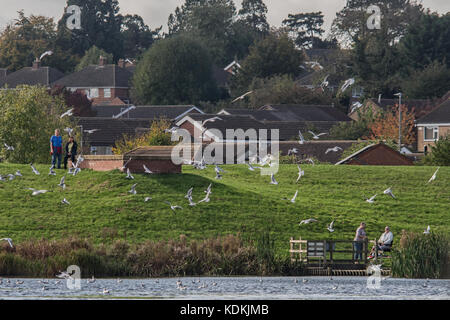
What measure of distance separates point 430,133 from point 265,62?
4041cm

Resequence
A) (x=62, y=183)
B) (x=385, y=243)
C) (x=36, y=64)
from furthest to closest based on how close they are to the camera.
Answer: (x=36, y=64) → (x=62, y=183) → (x=385, y=243)

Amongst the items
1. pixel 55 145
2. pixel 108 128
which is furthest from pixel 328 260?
pixel 108 128

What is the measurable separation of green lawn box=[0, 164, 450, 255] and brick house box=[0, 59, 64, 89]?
105849mm

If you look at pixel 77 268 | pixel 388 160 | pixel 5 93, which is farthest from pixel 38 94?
pixel 77 268

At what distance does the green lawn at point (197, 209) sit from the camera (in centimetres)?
4391

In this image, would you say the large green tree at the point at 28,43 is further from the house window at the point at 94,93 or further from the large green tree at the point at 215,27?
the large green tree at the point at 215,27

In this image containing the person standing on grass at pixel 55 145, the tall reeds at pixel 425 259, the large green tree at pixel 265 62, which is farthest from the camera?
the large green tree at pixel 265 62

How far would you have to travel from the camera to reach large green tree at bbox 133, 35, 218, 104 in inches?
5561

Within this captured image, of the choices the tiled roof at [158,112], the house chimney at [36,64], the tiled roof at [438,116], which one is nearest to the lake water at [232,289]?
the tiled roof at [438,116]

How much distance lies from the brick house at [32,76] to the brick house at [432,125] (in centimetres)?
6301

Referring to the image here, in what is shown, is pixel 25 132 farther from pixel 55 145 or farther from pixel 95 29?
pixel 95 29

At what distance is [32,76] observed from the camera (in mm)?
159875

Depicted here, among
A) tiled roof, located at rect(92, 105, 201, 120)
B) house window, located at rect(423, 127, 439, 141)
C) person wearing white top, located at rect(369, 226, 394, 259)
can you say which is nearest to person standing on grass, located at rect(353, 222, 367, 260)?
person wearing white top, located at rect(369, 226, 394, 259)

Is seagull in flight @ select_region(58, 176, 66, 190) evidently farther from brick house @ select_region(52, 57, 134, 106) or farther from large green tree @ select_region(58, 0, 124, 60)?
large green tree @ select_region(58, 0, 124, 60)
